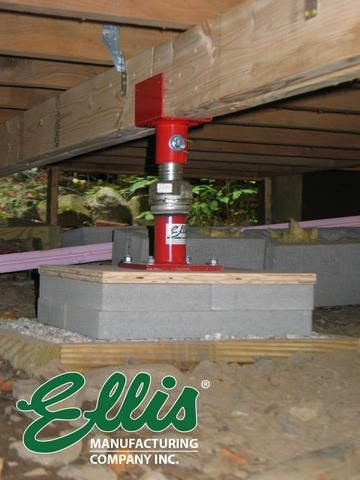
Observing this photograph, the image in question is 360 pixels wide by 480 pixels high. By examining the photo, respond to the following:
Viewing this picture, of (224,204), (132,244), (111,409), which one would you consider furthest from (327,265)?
(224,204)

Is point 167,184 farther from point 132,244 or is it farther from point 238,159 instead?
point 238,159

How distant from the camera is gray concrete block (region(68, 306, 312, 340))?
3.73 metres

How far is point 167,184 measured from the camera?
3.90 meters

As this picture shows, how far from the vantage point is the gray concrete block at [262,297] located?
12.7ft

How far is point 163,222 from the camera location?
156 inches

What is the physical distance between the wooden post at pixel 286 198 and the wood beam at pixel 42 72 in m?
5.53

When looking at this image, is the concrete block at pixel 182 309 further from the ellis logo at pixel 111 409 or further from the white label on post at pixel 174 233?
the ellis logo at pixel 111 409

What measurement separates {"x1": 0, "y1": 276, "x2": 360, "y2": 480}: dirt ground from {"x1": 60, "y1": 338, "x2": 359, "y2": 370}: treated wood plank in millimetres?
70

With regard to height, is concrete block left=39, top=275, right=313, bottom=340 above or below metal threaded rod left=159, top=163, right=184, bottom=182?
below

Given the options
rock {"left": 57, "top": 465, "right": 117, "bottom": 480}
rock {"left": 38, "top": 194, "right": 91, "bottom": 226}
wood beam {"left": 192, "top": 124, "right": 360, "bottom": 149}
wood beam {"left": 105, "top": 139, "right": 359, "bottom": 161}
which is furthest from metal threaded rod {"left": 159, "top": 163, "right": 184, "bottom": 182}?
rock {"left": 38, "top": 194, "right": 91, "bottom": 226}

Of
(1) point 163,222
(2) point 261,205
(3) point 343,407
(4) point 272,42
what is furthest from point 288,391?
(2) point 261,205

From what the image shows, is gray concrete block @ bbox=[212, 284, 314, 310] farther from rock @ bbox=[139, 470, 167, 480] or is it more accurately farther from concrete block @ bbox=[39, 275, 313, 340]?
rock @ bbox=[139, 470, 167, 480]

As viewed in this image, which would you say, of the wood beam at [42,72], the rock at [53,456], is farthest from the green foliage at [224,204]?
the rock at [53,456]

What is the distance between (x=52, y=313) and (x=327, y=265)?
124 inches
